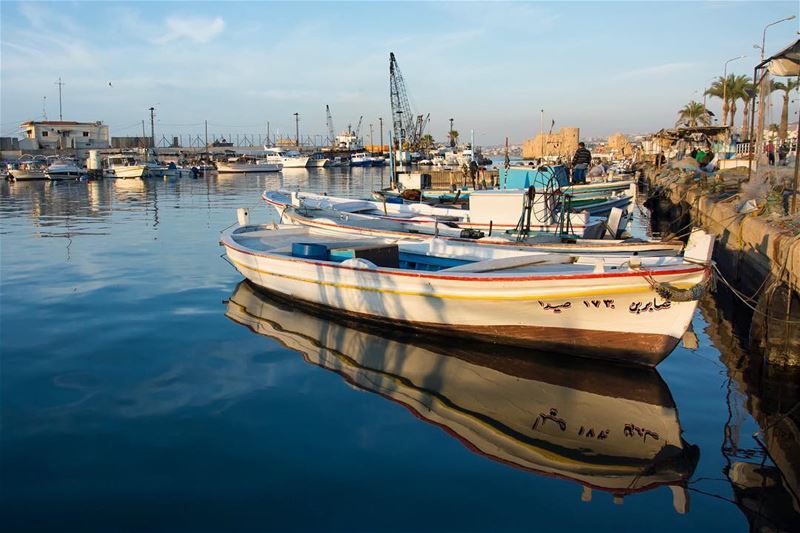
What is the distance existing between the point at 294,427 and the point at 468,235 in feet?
26.7

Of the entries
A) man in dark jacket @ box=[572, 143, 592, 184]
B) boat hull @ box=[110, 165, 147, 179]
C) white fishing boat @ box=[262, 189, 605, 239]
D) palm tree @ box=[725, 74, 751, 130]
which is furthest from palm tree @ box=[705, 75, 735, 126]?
boat hull @ box=[110, 165, 147, 179]

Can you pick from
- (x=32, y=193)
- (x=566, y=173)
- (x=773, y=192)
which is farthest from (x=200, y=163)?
(x=773, y=192)

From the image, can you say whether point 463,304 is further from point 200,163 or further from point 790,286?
point 200,163

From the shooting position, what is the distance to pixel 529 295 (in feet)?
31.0

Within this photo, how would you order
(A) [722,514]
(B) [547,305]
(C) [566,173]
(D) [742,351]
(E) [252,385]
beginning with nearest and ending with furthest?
(A) [722,514] < (E) [252,385] < (B) [547,305] < (D) [742,351] < (C) [566,173]

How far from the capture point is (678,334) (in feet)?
29.8

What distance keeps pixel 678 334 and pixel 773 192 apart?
651 centimetres

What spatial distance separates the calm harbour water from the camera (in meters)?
5.68

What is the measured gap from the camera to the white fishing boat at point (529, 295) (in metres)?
8.95

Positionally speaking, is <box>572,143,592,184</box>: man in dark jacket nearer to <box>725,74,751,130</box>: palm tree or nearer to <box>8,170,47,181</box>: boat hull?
<box>725,74,751,130</box>: palm tree

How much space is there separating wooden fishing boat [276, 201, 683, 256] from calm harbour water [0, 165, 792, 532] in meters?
2.08

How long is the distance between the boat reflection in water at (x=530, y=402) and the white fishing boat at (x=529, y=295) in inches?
13.7

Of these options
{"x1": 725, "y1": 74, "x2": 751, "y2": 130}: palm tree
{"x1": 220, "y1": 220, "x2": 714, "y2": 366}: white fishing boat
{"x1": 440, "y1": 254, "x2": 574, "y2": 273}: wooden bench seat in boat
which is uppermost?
{"x1": 725, "y1": 74, "x2": 751, "y2": 130}: palm tree

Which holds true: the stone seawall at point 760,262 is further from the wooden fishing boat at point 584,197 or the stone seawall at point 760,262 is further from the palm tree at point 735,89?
the palm tree at point 735,89
